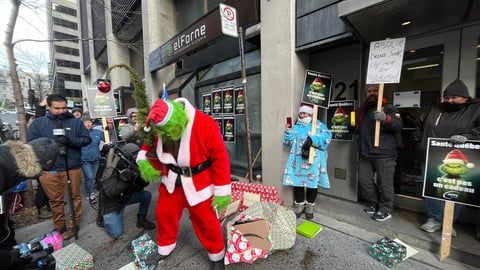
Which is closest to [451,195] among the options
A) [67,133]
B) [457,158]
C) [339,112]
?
[457,158]

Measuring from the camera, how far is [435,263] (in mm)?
2221

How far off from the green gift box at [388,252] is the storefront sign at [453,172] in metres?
0.68

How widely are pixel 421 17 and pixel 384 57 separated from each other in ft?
2.49

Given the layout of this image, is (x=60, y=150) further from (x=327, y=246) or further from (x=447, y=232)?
(x=447, y=232)

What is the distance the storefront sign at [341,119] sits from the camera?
359 centimetres

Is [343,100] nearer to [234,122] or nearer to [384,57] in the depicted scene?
[384,57]

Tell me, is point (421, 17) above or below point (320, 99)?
above

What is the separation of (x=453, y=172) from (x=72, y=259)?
4.12m

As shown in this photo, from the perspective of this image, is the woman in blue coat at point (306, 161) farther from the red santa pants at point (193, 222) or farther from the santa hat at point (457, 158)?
the red santa pants at point (193, 222)

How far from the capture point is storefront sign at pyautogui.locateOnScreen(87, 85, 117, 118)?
3273 millimetres

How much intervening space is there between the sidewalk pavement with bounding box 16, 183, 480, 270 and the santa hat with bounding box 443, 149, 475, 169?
968 millimetres

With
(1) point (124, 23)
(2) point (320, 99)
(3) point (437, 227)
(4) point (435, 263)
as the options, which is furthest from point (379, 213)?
(1) point (124, 23)

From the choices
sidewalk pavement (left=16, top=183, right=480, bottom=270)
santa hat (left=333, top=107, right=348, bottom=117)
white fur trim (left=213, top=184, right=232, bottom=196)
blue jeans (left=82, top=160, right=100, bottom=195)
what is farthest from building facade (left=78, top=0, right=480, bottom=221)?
blue jeans (left=82, top=160, right=100, bottom=195)

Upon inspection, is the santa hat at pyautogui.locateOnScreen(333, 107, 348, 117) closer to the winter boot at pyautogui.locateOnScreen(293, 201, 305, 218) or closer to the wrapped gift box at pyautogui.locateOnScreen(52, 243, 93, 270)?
the winter boot at pyautogui.locateOnScreen(293, 201, 305, 218)
